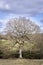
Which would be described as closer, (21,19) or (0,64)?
(0,64)

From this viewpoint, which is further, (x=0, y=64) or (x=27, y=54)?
(x=27, y=54)

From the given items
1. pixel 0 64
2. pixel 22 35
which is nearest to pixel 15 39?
pixel 22 35

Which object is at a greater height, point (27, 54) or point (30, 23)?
point (30, 23)

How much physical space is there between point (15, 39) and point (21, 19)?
3401 millimetres

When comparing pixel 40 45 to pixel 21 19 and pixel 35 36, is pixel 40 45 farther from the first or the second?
pixel 21 19

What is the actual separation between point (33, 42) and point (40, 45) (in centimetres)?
120

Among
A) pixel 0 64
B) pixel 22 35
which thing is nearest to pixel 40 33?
pixel 22 35

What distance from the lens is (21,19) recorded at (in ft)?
93.5

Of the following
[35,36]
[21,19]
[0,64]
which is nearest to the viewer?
[0,64]

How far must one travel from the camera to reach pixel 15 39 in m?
27.3

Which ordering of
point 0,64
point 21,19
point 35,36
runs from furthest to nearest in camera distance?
point 21,19 → point 35,36 → point 0,64

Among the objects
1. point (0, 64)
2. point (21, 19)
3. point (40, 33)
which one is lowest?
point (0, 64)

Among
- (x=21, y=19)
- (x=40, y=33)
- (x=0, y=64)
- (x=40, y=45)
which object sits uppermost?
(x=21, y=19)

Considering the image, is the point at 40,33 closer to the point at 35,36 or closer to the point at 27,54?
the point at 35,36
